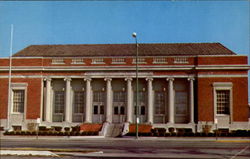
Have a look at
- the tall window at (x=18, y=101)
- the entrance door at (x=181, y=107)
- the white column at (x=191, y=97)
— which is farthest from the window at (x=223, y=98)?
the tall window at (x=18, y=101)

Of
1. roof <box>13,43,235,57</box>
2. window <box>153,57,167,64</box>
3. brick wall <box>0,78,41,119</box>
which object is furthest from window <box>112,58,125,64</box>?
brick wall <box>0,78,41,119</box>

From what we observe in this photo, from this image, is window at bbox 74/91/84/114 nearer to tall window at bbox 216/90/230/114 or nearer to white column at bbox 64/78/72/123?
white column at bbox 64/78/72/123

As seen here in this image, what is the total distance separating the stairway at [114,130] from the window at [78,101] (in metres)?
5.09

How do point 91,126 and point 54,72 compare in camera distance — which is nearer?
point 91,126

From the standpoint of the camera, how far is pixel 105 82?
46.0 meters

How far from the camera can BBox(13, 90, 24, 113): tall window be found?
45.8m

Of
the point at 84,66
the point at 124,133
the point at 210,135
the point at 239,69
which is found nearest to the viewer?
the point at 210,135

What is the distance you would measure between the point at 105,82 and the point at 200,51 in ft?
44.5

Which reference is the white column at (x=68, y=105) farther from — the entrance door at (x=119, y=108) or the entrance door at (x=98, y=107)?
the entrance door at (x=119, y=108)

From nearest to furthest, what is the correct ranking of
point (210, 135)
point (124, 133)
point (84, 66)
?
point (210, 135), point (124, 133), point (84, 66)

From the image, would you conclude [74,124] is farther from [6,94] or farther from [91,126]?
[6,94]

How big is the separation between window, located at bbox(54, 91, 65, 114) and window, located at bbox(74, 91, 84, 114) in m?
1.71

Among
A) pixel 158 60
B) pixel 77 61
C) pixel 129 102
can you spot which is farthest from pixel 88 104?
pixel 158 60

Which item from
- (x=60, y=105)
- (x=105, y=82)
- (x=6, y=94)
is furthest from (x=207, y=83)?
(x=6, y=94)
